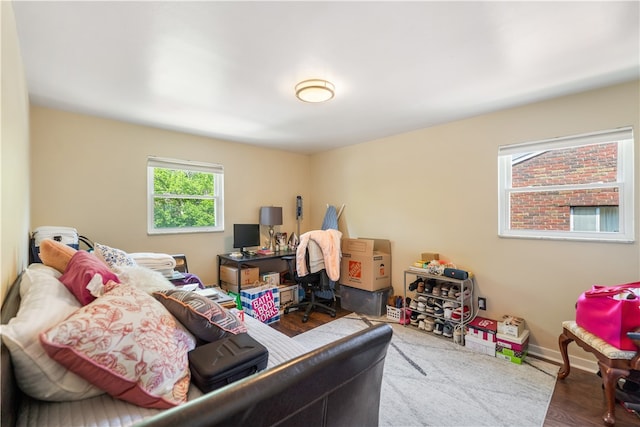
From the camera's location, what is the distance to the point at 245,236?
399 centimetres

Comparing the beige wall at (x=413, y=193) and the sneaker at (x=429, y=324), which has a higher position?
the beige wall at (x=413, y=193)

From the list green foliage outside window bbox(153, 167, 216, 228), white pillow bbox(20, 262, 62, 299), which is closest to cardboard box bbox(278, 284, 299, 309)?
green foliage outside window bbox(153, 167, 216, 228)

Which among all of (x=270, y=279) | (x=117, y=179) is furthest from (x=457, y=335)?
(x=117, y=179)

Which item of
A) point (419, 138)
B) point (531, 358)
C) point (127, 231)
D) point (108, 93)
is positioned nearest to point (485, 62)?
point (419, 138)

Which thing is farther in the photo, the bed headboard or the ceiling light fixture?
the ceiling light fixture

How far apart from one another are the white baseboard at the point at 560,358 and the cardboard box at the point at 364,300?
1.58 metres

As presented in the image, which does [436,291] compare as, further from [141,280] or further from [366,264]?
[141,280]

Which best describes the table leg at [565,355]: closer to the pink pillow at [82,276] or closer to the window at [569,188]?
the window at [569,188]

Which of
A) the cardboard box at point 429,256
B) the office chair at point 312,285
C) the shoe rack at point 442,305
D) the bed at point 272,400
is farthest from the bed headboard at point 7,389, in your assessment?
the cardboard box at point 429,256

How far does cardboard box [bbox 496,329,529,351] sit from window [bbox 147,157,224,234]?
3483 millimetres

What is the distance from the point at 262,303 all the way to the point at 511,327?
256 centimetres

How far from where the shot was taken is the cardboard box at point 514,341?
2.50 metres

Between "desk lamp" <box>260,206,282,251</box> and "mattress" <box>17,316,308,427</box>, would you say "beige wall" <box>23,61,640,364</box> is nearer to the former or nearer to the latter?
"desk lamp" <box>260,206,282,251</box>

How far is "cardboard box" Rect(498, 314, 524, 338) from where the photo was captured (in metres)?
2.55
